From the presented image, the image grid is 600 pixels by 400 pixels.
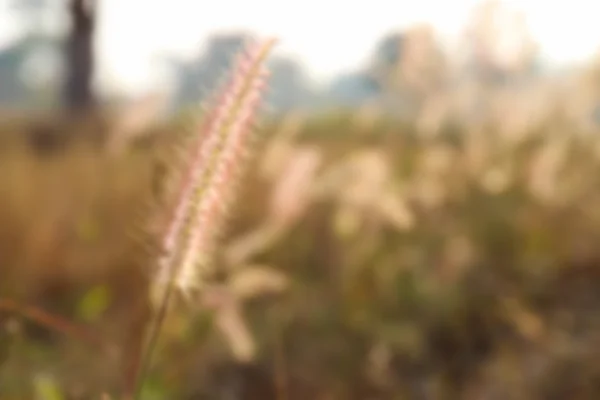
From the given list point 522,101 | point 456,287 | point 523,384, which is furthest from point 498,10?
point 523,384

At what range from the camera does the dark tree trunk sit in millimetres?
1690

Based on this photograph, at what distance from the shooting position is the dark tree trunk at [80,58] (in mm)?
1690

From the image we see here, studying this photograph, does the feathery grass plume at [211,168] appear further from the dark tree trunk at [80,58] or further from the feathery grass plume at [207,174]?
the dark tree trunk at [80,58]

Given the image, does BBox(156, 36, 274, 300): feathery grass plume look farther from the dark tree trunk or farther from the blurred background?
the dark tree trunk

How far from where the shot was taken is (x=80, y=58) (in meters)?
1.79

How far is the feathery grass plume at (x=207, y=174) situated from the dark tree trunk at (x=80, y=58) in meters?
1.28

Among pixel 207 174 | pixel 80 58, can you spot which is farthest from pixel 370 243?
pixel 80 58

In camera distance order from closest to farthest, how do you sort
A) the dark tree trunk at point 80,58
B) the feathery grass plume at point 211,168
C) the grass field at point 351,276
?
the feathery grass plume at point 211,168 → the grass field at point 351,276 → the dark tree trunk at point 80,58

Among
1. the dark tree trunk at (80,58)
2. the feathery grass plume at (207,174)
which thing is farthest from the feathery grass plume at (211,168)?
the dark tree trunk at (80,58)

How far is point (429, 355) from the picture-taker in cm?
92

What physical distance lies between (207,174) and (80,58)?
1514 mm

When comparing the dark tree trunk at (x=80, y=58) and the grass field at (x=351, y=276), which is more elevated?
the dark tree trunk at (x=80, y=58)

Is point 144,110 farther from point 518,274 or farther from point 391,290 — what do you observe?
point 518,274

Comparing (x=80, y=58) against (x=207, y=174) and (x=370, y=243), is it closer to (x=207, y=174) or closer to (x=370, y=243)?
(x=370, y=243)
